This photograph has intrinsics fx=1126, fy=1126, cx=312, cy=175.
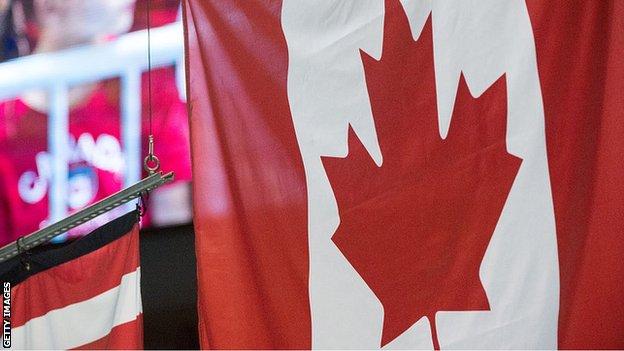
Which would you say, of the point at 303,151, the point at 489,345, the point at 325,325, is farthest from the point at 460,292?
the point at 303,151

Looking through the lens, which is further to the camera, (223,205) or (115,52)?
(115,52)

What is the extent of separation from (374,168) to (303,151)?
0.23 meters

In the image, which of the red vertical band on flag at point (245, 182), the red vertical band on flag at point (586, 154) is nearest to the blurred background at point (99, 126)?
the red vertical band on flag at point (245, 182)

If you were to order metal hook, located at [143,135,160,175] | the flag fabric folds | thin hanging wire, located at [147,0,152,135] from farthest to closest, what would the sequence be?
thin hanging wire, located at [147,0,152,135] < metal hook, located at [143,135,160,175] < the flag fabric folds

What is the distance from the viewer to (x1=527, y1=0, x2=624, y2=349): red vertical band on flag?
348 cm

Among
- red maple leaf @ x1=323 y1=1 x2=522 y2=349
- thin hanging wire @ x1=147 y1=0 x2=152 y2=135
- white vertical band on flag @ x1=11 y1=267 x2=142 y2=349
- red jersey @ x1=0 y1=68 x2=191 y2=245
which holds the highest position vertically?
thin hanging wire @ x1=147 y1=0 x2=152 y2=135

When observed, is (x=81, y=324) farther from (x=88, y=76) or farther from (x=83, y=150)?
(x=88, y=76)

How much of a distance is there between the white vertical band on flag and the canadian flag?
0.25m

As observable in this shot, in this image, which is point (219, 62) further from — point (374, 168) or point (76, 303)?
point (76, 303)

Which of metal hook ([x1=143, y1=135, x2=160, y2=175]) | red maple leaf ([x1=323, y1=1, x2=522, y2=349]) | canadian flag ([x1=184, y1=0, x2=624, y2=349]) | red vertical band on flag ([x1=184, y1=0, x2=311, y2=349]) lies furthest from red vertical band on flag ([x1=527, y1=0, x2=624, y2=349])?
metal hook ([x1=143, y1=135, x2=160, y2=175])

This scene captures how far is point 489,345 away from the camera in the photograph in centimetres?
352

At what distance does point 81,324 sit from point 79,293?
9 centimetres

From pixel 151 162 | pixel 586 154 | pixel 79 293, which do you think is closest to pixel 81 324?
pixel 79 293

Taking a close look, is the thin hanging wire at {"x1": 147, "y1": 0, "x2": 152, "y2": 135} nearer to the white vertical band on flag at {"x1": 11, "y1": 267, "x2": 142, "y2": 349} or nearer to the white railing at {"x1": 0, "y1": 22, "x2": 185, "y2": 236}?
the white railing at {"x1": 0, "y1": 22, "x2": 185, "y2": 236}
